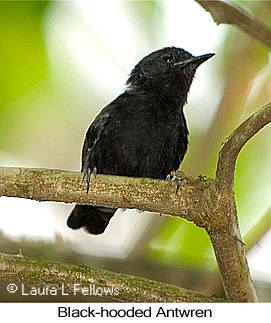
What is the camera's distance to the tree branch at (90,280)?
2.72m

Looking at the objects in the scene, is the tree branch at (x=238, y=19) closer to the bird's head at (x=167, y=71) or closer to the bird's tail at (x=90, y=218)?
the bird's head at (x=167, y=71)

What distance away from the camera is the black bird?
3398 mm

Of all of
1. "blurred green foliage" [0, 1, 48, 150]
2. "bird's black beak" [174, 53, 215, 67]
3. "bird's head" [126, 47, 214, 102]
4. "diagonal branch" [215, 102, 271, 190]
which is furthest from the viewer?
"bird's head" [126, 47, 214, 102]

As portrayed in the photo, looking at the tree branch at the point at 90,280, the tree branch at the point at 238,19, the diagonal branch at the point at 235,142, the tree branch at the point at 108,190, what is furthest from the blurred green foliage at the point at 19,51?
the diagonal branch at the point at 235,142

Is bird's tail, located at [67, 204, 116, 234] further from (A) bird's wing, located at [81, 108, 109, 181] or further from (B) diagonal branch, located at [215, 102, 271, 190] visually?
(B) diagonal branch, located at [215, 102, 271, 190]

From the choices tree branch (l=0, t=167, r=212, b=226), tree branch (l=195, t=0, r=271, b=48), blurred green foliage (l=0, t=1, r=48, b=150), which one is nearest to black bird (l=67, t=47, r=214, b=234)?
blurred green foliage (l=0, t=1, r=48, b=150)

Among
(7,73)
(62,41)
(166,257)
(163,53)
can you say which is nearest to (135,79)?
(163,53)

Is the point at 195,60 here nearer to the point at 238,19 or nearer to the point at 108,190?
the point at 238,19

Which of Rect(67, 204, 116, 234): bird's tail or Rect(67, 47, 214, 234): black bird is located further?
Rect(67, 204, 116, 234): bird's tail

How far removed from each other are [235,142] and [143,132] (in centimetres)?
96

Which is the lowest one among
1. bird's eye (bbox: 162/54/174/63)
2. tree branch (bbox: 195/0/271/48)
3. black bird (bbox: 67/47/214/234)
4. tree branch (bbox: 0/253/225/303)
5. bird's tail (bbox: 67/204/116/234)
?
tree branch (bbox: 0/253/225/303)

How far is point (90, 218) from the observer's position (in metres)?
3.56

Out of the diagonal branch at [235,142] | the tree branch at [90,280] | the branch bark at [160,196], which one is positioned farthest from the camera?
the tree branch at [90,280]

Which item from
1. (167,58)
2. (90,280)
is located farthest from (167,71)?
(90,280)
